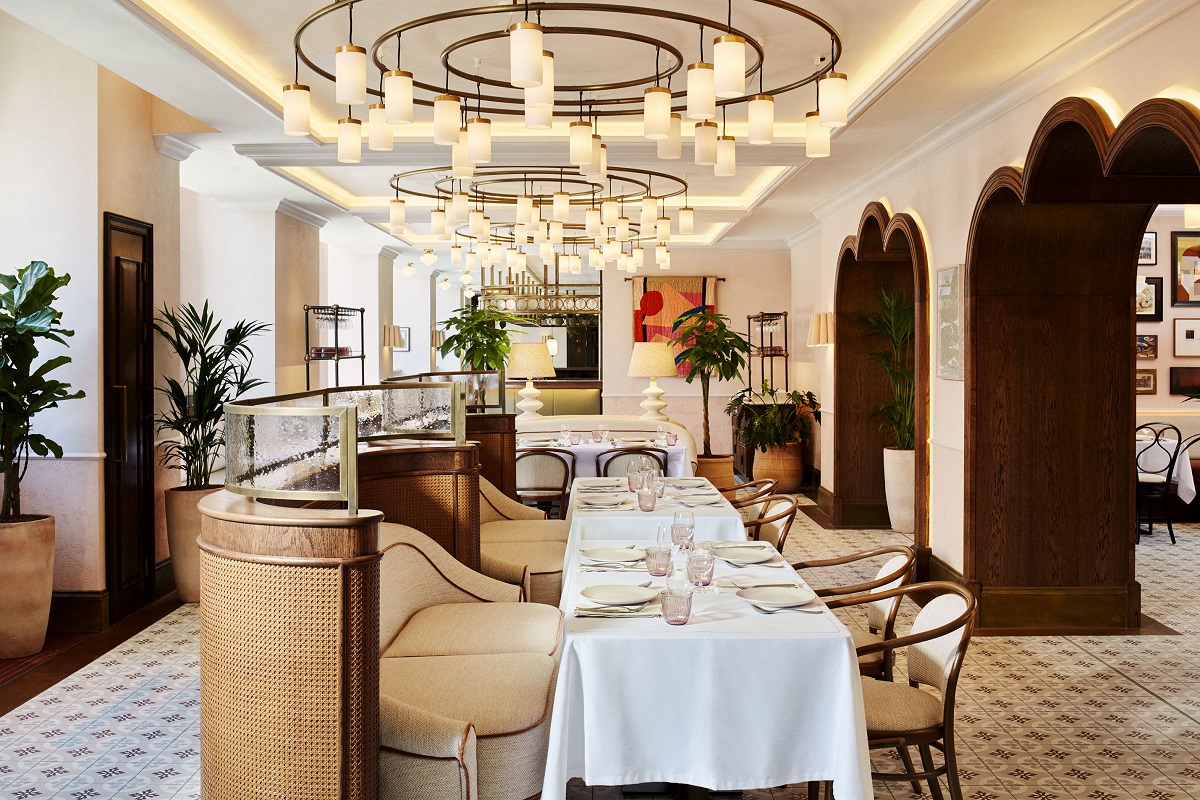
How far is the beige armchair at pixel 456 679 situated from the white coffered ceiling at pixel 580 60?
2.57 m

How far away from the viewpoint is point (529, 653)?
3.36 meters

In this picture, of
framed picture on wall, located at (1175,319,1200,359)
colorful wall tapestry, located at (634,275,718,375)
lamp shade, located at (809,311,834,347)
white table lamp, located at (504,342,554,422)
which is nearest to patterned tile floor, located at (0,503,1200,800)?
white table lamp, located at (504,342,554,422)

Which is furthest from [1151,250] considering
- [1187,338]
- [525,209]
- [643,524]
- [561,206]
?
[643,524]

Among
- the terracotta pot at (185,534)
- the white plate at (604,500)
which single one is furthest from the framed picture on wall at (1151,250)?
the terracotta pot at (185,534)

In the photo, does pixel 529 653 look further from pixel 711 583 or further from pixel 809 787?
pixel 809 787

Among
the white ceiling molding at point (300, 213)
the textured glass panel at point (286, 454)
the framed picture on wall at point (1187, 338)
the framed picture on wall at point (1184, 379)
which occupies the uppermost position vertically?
the white ceiling molding at point (300, 213)

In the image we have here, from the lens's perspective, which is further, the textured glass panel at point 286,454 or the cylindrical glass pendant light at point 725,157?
the cylindrical glass pendant light at point 725,157

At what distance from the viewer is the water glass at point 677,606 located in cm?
271

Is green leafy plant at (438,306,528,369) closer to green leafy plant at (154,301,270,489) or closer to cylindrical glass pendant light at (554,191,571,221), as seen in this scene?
green leafy plant at (154,301,270,489)

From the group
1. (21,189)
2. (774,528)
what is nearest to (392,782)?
(774,528)

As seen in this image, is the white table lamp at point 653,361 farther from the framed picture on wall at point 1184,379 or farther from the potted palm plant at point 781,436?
the framed picture on wall at point 1184,379

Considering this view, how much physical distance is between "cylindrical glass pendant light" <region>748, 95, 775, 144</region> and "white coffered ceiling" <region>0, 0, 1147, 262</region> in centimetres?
103

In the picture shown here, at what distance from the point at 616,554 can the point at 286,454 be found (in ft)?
4.68

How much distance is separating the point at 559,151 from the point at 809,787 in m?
4.76
